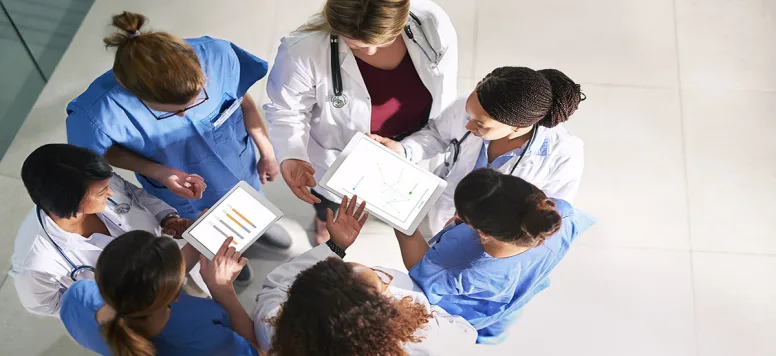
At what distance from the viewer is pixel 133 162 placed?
2.02 meters

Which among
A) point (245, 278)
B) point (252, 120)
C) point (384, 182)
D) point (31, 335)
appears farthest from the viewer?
point (245, 278)

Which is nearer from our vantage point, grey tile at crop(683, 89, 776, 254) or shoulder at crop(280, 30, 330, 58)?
shoulder at crop(280, 30, 330, 58)

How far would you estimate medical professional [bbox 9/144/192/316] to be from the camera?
1611 mm

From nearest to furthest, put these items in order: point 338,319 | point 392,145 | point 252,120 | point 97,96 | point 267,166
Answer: point 338,319 < point 97,96 < point 392,145 < point 252,120 < point 267,166

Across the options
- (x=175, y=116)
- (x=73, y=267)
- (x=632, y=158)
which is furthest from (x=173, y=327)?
(x=632, y=158)

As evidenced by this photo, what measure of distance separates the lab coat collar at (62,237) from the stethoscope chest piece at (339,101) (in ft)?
2.90

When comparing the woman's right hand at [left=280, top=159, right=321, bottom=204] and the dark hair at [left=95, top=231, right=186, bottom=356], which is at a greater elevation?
the dark hair at [left=95, top=231, right=186, bottom=356]

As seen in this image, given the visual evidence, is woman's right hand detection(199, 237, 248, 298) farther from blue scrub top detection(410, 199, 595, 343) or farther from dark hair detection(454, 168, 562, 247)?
dark hair detection(454, 168, 562, 247)

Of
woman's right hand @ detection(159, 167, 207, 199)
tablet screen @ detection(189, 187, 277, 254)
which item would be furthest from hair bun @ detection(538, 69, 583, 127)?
woman's right hand @ detection(159, 167, 207, 199)

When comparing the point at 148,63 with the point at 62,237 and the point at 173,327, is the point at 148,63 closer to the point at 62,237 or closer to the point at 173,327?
the point at 62,237

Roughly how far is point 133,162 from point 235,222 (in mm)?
408

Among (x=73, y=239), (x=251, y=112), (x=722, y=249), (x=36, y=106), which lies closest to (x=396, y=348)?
(x=73, y=239)

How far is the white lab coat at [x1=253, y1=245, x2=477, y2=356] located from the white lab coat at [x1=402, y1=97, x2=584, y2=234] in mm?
467

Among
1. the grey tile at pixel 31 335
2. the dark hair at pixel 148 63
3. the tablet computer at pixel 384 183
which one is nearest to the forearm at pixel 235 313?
the tablet computer at pixel 384 183
